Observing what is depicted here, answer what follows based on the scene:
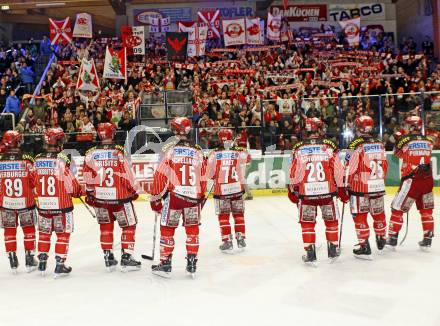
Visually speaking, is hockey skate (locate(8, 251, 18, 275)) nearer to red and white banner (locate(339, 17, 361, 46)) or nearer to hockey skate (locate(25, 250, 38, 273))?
hockey skate (locate(25, 250, 38, 273))

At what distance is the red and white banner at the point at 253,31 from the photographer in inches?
882

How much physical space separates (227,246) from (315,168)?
1.85 metres

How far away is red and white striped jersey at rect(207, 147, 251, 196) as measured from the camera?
8289mm

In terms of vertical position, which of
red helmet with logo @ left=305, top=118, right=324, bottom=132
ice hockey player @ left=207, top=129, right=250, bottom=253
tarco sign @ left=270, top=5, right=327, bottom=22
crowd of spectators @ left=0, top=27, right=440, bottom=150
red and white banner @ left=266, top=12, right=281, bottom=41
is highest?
tarco sign @ left=270, top=5, right=327, bottom=22

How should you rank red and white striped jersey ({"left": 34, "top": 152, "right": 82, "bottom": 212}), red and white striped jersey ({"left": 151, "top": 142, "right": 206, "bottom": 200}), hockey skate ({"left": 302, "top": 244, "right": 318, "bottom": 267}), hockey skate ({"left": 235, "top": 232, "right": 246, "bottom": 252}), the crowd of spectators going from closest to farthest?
red and white striped jersey ({"left": 151, "top": 142, "right": 206, "bottom": 200}), red and white striped jersey ({"left": 34, "top": 152, "right": 82, "bottom": 212}), hockey skate ({"left": 302, "top": 244, "right": 318, "bottom": 267}), hockey skate ({"left": 235, "top": 232, "right": 246, "bottom": 252}), the crowd of spectators

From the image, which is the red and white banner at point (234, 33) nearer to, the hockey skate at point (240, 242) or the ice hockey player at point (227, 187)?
the ice hockey player at point (227, 187)

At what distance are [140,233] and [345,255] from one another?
12.1ft

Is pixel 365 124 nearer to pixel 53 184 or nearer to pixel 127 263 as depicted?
pixel 127 263

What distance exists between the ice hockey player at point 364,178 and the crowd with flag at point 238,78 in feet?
20.5

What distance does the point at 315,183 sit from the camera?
7109 millimetres

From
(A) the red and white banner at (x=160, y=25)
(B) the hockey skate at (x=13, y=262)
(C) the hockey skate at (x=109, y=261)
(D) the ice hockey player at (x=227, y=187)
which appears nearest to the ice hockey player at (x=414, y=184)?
(D) the ice hockey player at (x=227, y=187)

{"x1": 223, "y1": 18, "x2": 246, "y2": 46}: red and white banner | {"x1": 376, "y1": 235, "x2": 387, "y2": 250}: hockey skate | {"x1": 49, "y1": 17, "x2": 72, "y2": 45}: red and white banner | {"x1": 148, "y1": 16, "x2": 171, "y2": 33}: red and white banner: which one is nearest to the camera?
{"x1": 376, "y1": 235, "x2": 387, "y2": 250}: hockey skate

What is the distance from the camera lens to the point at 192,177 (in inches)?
267

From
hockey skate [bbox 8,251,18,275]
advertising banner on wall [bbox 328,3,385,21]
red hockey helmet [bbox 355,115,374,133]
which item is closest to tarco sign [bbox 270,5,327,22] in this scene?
advertising banner on wall [bbox 328,3,385,21]
